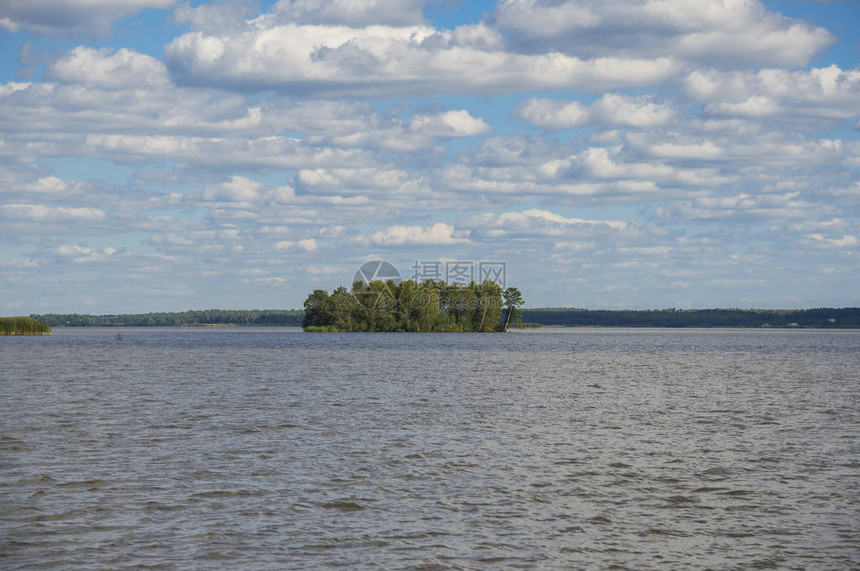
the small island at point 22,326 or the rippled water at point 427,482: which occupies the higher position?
the small island at point 22,326

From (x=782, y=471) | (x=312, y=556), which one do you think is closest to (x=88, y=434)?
(x=312, y=556)

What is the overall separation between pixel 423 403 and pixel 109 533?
27299 millimetres

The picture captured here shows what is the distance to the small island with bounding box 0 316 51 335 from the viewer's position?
165m

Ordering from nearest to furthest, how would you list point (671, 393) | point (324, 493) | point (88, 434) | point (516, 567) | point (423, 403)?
1. point (516, 567)
2. point (324, 493)
3. point (88, 434)
4. point (423, 403)
5. point (671, 393)

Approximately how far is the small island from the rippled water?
431 feet

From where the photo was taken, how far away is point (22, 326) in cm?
16888

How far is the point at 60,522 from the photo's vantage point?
57.5 feet

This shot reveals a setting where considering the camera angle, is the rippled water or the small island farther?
the small island

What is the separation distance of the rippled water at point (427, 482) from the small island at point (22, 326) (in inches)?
5167

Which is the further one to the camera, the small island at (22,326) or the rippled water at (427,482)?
the small island at (22,326)

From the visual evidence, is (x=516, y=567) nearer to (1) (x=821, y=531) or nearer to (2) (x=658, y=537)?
(2) (x=658, y=537)

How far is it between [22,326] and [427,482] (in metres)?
168

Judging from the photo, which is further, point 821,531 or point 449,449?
point 449,449

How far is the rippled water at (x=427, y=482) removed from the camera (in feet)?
51.7
